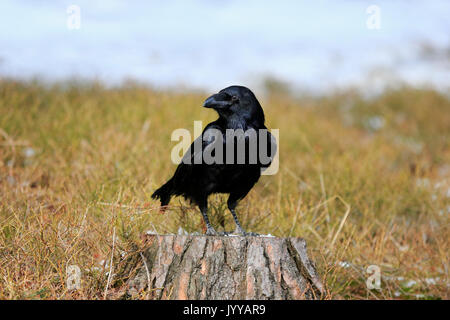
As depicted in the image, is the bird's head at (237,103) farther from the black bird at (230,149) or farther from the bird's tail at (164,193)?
the bird's tail at (164,193)

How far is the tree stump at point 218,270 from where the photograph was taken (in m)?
2.64

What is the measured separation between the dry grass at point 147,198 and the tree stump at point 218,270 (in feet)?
0.78

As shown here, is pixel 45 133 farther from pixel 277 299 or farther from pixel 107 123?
pixel 277 299

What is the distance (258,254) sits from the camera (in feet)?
8.89

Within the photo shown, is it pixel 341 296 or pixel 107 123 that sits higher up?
pixel 107 123

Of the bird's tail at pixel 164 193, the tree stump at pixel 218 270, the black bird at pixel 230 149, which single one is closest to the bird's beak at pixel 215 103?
the black bird at pixel 230 149

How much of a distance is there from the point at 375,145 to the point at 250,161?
4.93 meters

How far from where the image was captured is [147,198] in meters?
3.62

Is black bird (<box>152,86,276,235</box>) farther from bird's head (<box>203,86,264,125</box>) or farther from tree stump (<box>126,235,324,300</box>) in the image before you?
tree stump (<box>126,235,324,300</box>)

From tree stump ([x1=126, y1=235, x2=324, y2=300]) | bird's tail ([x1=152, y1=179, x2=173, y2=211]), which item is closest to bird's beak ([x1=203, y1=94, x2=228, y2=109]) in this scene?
bird's tail ([x1=152, y1=179, x2=173, y2=211])

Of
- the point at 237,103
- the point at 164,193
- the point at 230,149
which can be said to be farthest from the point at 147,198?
the point at 237,103

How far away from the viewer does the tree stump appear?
8.67ft

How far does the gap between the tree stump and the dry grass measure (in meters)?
0.24
